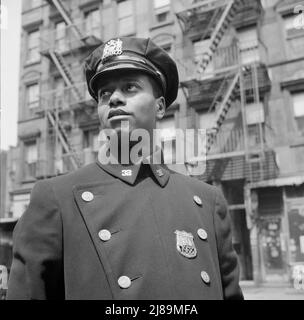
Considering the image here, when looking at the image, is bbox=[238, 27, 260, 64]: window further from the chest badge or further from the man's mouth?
the chest badge

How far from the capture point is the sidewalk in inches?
425

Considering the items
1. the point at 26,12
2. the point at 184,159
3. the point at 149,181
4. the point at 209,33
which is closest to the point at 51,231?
the point at 149,181

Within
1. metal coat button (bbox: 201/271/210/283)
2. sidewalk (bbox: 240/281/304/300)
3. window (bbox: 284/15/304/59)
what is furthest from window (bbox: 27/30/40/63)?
metal coat button (bbox: 201/271/210/283)

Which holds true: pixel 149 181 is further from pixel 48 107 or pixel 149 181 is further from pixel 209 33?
pixel 48 107

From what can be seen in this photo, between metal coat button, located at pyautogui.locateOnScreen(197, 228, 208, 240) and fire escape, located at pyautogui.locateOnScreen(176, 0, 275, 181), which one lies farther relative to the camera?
fire escape, located at pyautogui.locateOnScreen(176, 0, 275, 181)

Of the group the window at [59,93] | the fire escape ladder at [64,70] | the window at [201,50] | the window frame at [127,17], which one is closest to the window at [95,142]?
the fire escape ladder at [64,70]

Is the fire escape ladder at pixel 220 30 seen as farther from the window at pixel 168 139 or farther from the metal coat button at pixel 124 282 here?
the metal coat button at pixel 124 282

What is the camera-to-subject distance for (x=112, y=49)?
96.0 inches

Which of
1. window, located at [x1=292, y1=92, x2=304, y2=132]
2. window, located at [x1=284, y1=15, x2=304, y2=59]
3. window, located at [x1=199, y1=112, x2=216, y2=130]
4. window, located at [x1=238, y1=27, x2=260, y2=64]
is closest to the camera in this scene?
window, located at [x1=292, y1=92, x2=304, y2=132]

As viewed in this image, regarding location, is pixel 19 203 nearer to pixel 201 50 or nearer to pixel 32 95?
pixel 32 95

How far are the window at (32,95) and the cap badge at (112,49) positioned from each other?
62.7 ft

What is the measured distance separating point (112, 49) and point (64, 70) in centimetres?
1752

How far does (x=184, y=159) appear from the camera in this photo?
45.8 ft
